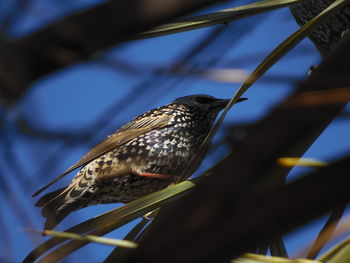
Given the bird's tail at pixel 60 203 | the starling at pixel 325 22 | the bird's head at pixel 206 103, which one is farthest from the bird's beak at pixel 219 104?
the bird's tail at pixel 60 203

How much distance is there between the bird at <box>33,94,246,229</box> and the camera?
3.90 metres

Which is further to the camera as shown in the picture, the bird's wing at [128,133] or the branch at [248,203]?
the bird's wing at [128,133]

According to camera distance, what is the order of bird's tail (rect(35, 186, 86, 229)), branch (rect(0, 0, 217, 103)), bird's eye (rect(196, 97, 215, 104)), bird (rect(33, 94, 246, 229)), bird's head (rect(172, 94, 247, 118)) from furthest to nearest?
bird's eye (rect(196, 97, 215, 104)) → bird's head (rect(172, 94, 247, 118)) → bird (rect(33, 94, 246, 229)) → bird's tail (rect(35, 186, 86, 229)) → branch (rect(0, 0, 217, 103))

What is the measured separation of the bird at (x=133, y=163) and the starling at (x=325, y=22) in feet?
2.69

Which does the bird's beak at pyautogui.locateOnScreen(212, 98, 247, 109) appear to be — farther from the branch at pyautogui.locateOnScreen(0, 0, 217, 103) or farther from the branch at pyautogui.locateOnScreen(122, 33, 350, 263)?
the branch at pyautogui.locateOnScreen(122, 33, 350, 263)

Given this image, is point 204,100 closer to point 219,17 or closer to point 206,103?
point 206,103

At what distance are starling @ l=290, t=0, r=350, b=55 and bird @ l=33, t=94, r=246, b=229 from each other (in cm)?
82

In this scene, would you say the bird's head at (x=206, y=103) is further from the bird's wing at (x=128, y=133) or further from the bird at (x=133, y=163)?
the bird's wing at (x=128, y=133)

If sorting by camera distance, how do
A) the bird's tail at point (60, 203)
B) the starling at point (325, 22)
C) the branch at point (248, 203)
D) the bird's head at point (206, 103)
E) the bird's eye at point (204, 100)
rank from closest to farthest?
the branch at point (248, 203) < the starling at point (325, 22) < the bird's tail at point (60, 203) < the bird's head at point (206, 103) < the bird's eye at point (204, 100)

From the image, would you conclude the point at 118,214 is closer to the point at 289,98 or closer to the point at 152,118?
the point at 289,98

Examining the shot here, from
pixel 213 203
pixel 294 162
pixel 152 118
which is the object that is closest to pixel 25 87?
pixel 213 203

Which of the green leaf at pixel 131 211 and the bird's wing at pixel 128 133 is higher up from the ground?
the bird's wing at pixel 128 133

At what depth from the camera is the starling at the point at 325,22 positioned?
11.1 ft

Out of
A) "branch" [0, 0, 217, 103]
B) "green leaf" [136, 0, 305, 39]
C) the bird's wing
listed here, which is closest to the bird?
the bird's wing
